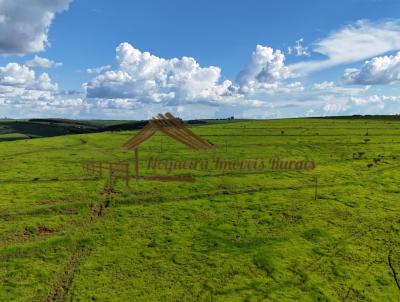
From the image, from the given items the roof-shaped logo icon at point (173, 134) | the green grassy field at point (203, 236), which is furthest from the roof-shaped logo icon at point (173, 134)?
the green grassy field at point (203, 236)

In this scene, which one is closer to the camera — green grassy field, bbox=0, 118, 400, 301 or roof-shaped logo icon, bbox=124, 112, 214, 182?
green grassy field, bbox=0, 118, 400, 301

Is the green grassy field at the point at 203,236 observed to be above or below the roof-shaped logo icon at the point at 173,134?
below

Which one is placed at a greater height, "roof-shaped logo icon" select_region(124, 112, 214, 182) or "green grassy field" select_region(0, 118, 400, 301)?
"roof-shaped logo icon" select_region(124, 112, 214, 182)

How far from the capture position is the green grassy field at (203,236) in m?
26.2

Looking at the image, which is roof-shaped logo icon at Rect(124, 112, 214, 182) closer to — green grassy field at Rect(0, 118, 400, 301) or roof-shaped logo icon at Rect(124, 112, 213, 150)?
roof-shaped logo icon at Rect(124, 112, 213, 150)

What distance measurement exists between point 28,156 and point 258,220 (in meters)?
57.4

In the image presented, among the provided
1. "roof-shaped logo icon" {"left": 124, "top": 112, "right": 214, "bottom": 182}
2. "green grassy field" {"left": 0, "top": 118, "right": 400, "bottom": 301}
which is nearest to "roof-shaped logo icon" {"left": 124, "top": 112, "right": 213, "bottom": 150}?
"roof-shaped logo icon" {"left": 124, "top": 112, "right": 214, "bottom": 182}

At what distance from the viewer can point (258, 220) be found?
127 feet

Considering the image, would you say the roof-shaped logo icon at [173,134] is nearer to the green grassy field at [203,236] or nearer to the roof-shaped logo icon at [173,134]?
the roof-shaped logo icon at [173,134]

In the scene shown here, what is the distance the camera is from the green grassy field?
2622 cm

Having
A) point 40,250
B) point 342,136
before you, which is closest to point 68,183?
point 40,250

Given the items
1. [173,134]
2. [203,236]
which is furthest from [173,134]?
[203,236]

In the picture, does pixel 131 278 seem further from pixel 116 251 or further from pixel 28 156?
pixel 28 156

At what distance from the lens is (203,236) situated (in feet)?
114
